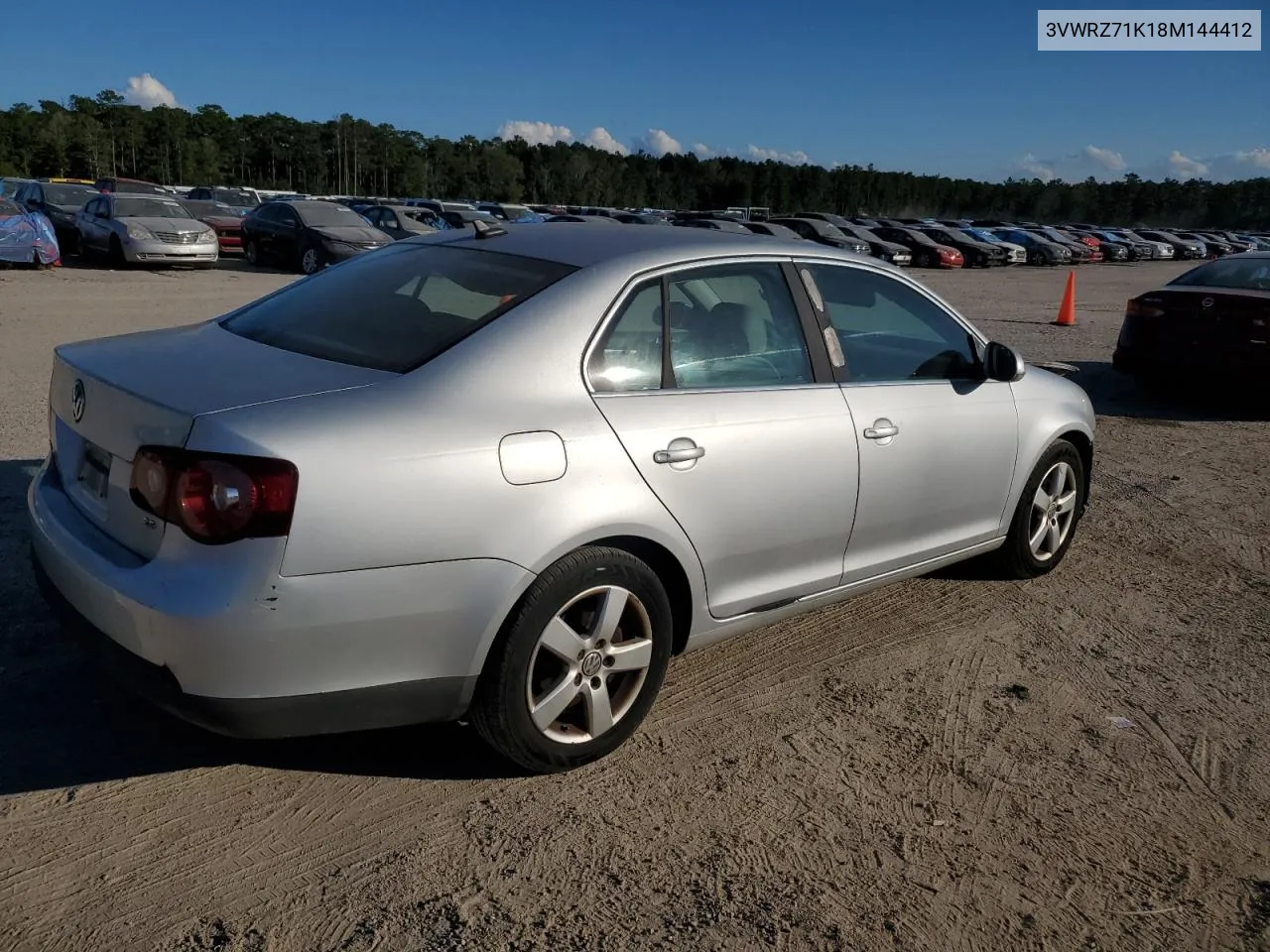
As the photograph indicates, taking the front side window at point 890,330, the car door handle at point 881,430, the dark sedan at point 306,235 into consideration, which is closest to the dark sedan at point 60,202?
the dark sedan at point 306,235

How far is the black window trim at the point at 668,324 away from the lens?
3225mm

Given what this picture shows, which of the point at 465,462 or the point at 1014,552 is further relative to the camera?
the point at 1014,552

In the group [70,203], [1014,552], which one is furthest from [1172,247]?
[1014,552]

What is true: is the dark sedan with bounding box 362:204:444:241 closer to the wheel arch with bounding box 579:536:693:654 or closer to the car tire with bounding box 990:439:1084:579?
the car tire with bounding box 990:439:1084:579

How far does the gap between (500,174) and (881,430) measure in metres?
106

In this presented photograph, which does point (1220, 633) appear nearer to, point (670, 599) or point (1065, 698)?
point (1065, 698)

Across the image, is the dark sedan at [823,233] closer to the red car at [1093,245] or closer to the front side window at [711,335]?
the red car at [1093,245]

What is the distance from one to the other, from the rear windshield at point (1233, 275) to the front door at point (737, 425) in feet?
24.9

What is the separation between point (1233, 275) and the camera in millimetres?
9992

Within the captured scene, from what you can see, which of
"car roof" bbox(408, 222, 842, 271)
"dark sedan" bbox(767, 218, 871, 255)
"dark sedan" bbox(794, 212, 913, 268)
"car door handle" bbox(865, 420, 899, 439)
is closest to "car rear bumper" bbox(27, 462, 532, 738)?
"car roof" bbox(408, 222, 842, 271)

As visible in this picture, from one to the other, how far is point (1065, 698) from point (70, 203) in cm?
2582

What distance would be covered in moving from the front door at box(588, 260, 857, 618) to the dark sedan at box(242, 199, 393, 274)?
1724 cm

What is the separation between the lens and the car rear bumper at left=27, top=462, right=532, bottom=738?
256 cm

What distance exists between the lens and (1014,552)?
197 inches
